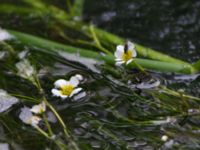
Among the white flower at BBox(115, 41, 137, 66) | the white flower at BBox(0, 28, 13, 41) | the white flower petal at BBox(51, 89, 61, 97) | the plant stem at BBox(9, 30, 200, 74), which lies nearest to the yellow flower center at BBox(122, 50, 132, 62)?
the white flower at BBox(115, 41, 137, 66)

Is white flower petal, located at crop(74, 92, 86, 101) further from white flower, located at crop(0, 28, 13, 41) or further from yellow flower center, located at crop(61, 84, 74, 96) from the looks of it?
white flower, located at crop(0, 28, 13, 41)

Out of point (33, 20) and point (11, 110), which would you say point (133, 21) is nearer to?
point (33, 20)

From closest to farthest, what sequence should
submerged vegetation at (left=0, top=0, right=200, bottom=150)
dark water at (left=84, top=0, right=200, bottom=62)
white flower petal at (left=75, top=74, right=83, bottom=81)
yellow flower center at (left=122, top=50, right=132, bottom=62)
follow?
submerged vegetation at (left=0, top=0, right=200, bottom=150) → yellow flower center at (left=122, top=50, right=132, bottom=62) → white flower petal at (left=75, top=74, right=83, bottom=81) → dark water at (left=84, top=0, right=200, bottom=62)

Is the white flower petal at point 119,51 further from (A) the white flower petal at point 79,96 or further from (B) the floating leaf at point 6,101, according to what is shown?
(B) the floating leaf at point 6,101

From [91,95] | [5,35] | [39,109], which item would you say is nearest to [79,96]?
[91,95]

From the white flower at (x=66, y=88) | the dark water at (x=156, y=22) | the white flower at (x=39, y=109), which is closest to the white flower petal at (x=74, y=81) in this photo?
the white flower at (x=66, y=88)

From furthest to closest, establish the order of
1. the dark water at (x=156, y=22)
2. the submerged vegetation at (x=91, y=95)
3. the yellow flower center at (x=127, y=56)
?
the dark water at (x=156, y=22) < the yellow flower center at (x=127, y=56) < the submerged vegetation at (x=91, y=95)

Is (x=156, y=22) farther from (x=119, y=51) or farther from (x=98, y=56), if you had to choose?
(x=119, y=51)

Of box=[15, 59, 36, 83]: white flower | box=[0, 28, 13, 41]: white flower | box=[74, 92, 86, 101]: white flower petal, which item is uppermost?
box=[0, 28, 13, 41]: white flower
